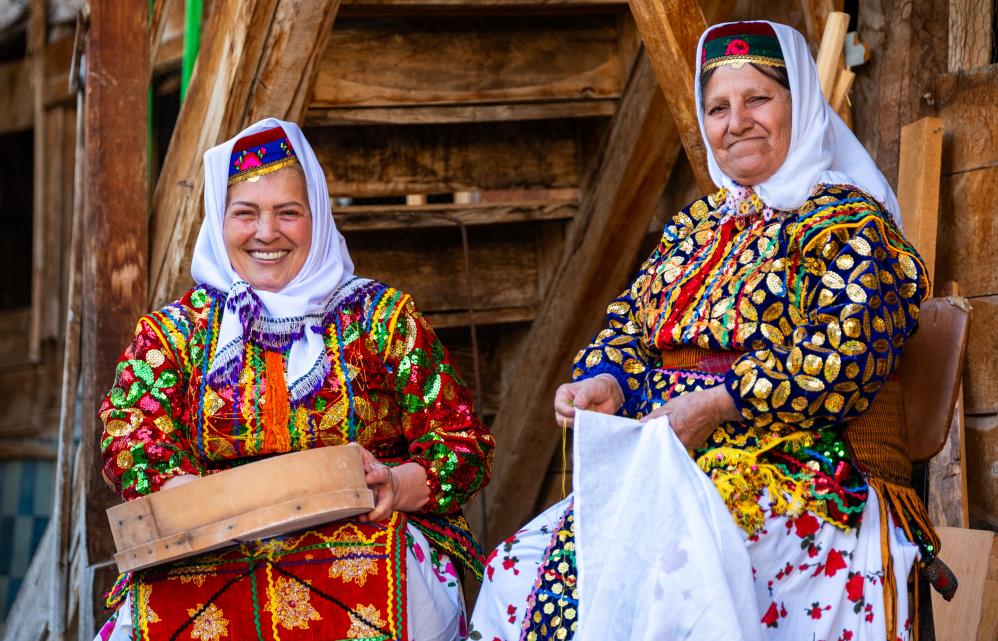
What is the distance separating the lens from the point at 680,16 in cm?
349

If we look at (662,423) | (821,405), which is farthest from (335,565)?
(821,405)

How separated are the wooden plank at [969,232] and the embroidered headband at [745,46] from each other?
48.9 inches

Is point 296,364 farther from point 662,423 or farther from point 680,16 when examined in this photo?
point 680,16

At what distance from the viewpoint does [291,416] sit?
3062 mm

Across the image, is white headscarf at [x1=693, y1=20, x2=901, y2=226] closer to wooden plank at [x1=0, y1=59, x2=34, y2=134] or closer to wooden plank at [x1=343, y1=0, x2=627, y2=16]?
wooden plank at [x1=343, y1=0, x2=627, y2=16]

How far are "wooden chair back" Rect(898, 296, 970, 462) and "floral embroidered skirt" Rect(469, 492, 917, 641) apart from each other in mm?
256

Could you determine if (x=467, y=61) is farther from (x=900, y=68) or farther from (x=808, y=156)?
(x=808, y=156)

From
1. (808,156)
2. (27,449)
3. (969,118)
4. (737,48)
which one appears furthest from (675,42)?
(27,449)

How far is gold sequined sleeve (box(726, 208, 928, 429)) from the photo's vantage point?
8.30 ft

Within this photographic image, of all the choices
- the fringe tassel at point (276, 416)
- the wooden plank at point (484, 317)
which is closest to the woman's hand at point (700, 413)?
the fringe tassel at point (276, 416)

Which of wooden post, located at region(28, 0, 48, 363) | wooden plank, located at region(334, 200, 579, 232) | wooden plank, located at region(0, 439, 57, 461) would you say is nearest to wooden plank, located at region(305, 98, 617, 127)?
wooden plank, located at region(334, 200, 579, 232)

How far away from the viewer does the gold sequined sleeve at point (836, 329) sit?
253cm

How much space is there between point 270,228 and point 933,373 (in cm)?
159

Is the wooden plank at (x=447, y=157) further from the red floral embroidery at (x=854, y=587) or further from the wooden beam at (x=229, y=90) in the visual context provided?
the red floral embroidery at (x=854, y=587)
